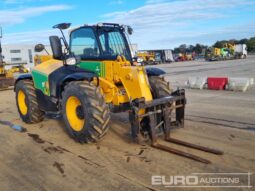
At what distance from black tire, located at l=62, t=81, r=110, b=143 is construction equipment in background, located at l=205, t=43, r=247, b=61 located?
154ft

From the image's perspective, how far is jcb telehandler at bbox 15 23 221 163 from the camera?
5.91 metres

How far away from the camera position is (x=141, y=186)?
14.5 ft

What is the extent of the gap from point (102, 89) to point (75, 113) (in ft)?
2.44

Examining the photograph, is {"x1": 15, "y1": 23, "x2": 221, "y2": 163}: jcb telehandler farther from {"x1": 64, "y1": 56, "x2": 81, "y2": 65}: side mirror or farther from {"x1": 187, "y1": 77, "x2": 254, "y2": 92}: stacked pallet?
{"x1": 187, "y1": 77, "x2": 254, "y2": 92}: stacked pallet

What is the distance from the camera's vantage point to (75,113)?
21.4 ft

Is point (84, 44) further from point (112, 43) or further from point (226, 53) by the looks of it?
point (226, 53)

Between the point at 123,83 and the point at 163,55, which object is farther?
the point at 163,55

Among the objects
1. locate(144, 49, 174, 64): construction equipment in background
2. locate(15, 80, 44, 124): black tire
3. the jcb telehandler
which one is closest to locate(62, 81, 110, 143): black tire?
the jcb telehandler

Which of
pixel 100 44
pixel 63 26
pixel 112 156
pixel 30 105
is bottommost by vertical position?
pixel 112 156

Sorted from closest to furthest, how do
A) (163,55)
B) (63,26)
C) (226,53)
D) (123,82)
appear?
(123,82) < (63,26) < (226,53) < (163,55)

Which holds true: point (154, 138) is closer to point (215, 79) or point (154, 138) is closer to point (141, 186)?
point (141, 186)

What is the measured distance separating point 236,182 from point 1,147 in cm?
474

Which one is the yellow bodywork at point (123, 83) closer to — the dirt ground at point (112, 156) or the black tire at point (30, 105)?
the dirt ground at point (112, 156)

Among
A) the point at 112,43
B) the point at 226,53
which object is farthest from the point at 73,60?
the point at 226,53
